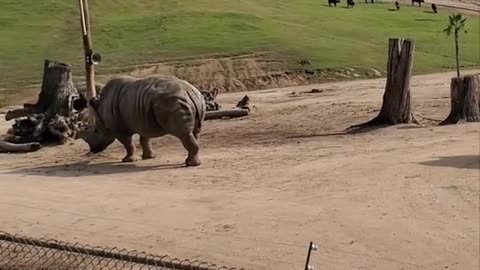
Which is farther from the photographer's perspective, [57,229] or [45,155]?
[45,155]

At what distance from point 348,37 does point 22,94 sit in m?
16.2

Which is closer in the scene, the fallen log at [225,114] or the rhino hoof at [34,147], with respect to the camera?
the rhino hoof at [34,147]

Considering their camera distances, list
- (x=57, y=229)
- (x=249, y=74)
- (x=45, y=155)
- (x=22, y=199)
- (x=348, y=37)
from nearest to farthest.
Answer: (x=57, y=229) < (x=22, y=199) < (x=45, y=155) < (x=249, y=74) < (x=348, y=37)

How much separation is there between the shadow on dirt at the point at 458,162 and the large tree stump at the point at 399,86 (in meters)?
4.67

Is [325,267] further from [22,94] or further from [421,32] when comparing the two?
[421,32]

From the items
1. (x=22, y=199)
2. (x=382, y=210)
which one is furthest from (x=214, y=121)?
(x=382, y=210)

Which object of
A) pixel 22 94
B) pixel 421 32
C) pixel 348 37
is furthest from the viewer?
pixel 421 32

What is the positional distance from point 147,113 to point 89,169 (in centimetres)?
135

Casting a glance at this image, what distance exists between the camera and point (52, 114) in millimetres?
20156

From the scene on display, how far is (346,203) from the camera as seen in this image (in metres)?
11.8

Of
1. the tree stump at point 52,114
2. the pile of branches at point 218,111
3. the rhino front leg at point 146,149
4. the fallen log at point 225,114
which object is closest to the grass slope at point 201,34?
the pile of branches at point 218,111

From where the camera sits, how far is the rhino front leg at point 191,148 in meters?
15.4

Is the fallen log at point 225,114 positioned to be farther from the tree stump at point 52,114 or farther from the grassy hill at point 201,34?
the grassy hill at point 201,34

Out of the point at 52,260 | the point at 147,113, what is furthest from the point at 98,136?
the point at 52,260
